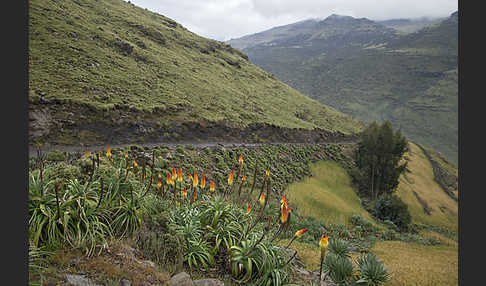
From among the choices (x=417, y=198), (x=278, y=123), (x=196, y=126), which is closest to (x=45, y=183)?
(x=196, y=126)

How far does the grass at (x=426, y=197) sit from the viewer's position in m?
26.9

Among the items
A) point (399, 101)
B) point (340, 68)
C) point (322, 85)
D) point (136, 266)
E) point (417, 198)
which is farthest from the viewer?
point (340, 68)

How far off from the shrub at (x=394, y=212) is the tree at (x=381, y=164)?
5.37 m

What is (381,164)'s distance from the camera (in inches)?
1080

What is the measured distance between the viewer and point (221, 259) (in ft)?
15.5

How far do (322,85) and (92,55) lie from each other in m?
146

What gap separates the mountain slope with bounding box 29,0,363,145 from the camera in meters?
16.6

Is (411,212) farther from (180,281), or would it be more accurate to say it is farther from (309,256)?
(180,281)

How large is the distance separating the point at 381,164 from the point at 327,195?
35.4ft

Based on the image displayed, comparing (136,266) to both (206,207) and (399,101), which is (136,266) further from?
(399,101)

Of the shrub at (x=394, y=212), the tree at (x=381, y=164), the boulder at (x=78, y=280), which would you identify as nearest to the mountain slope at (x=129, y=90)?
the tree at (x=381, y=164)

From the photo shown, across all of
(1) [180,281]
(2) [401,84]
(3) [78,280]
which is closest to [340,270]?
(1) [180,281]

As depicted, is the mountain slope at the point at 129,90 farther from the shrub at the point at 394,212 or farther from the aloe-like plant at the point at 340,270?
the aloe-like plant at the point at 340,270

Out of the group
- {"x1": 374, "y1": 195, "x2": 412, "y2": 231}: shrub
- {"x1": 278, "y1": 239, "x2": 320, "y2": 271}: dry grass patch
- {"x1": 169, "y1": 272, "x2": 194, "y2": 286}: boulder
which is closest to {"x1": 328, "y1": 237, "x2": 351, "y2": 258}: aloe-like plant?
{"x1": 278, "y1": 239, "x2": 320, "y2": 271}: dry grass patch
